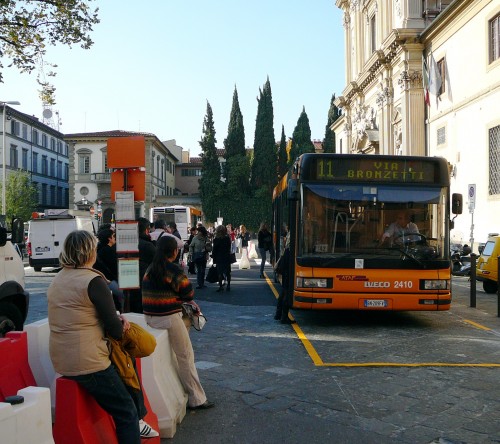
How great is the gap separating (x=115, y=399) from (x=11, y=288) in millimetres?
4359

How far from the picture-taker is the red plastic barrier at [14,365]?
4.14m

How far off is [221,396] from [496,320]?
6860mm

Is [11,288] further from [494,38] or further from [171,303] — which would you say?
[494,38]

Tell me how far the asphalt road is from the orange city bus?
595mm

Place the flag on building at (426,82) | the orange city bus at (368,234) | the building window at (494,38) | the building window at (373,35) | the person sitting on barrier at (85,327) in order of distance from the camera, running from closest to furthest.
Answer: the person sitting on barrier at (85,327) < the orange city bus at (368,234) < the building window at (494,38) < the flag on building at (426,82) < the building window at (373,35)

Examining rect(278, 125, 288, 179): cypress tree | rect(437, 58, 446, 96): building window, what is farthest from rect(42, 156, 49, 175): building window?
rect(437, 58, 446, 96): building window

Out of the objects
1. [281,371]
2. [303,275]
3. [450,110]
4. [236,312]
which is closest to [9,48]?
[236,312]

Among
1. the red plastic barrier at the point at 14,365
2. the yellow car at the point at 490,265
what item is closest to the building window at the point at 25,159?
the yellow car at the point at 490,265

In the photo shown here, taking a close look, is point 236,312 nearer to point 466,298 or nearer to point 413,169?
point 413,169

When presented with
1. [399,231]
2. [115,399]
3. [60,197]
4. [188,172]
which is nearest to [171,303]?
[115,399]

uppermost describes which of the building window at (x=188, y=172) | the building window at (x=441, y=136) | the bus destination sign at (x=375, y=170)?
the building window at (x=188, y=172)

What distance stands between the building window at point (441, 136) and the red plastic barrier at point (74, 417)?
2863 cm

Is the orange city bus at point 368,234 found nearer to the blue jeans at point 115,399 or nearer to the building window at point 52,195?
the blue jeans at point 115,399

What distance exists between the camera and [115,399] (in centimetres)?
368
